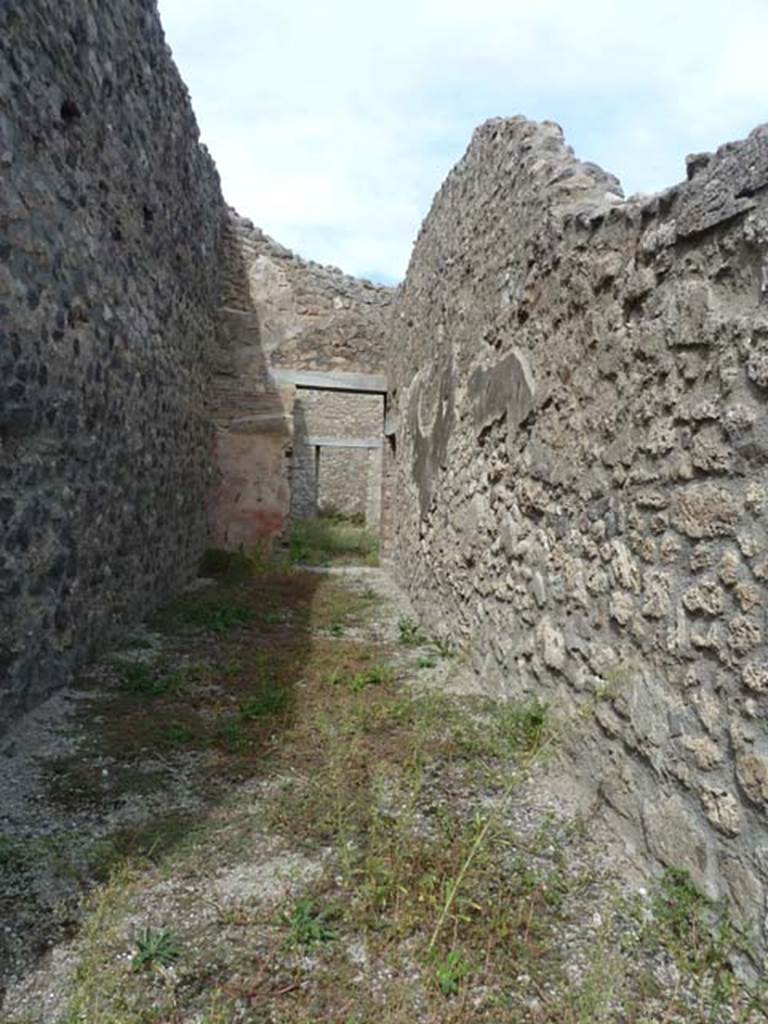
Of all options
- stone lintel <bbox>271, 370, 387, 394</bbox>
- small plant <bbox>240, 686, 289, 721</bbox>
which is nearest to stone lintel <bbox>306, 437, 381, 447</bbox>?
stone lintel <bbox>271, 370, 387, 394</bbox>

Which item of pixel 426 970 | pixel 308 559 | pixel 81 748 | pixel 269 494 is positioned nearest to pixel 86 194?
pixel 81 748

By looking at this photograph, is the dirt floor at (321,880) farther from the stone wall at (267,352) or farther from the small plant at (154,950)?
the stone wall at (267,352)

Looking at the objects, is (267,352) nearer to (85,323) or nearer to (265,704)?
(85,323)

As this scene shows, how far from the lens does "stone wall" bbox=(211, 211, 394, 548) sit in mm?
7793

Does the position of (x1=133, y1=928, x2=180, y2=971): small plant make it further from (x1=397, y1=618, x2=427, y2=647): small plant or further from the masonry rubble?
(x1=397, y1=618, x2=427, y2=647): small plant

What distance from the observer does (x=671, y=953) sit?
1.69 metres

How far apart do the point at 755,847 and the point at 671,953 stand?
0.34 metres

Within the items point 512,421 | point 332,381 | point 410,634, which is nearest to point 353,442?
point 332,381

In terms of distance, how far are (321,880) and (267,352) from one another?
690 cm

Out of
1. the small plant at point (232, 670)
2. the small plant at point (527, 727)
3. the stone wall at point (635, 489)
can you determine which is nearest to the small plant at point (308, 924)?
the stone wall at point (635, 489)

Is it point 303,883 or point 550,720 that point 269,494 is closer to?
point 550,720

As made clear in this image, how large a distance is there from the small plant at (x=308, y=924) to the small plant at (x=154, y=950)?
28 cm

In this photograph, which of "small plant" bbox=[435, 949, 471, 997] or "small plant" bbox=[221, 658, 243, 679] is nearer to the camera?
"small plant" bbox=[435, 949, 471, 997]

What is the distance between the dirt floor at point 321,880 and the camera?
5.04 ft
